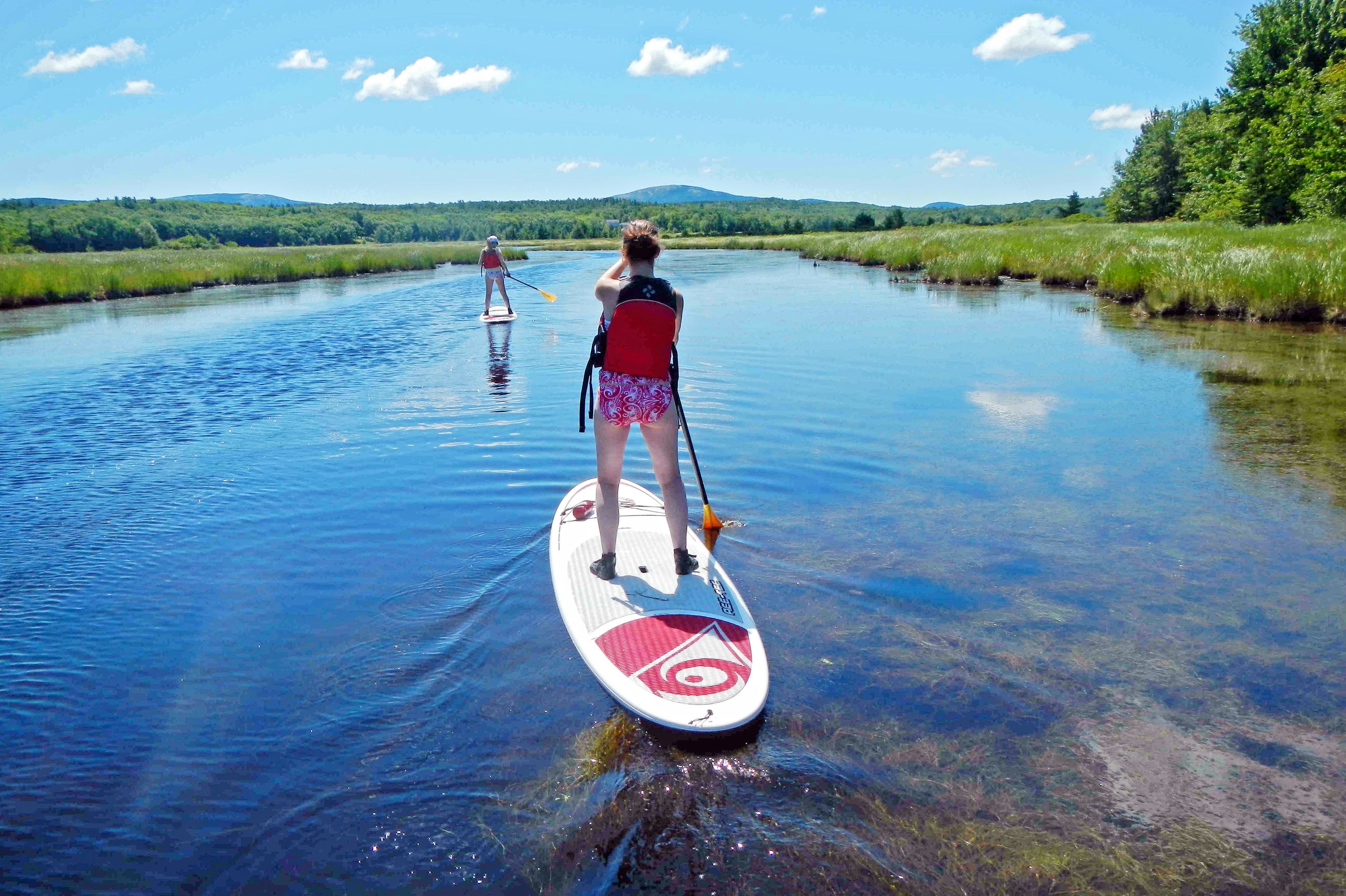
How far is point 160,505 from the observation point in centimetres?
719

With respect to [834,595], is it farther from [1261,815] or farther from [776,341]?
[776,341]

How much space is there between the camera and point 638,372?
480 centimetres

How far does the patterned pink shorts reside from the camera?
4.80 meters

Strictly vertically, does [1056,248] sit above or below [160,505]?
above

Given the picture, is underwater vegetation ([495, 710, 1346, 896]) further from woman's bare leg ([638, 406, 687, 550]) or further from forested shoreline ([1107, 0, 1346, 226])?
forested shoreline ([1107, 0, 1346, 226])

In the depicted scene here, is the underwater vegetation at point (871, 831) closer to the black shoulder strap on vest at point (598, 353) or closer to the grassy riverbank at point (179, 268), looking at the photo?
the black shoulder strap on vest at point (598, 353)

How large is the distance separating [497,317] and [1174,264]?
1604cm

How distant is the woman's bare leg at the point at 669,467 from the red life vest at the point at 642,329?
11.0 inches

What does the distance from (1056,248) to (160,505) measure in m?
27.9

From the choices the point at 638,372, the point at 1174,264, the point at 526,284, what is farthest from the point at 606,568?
the point at 526,284

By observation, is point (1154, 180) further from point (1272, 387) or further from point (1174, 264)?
point (1272, 387)

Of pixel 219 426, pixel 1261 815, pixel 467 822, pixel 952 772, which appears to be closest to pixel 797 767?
pixel 952 772

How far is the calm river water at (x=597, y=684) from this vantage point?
10.5ft

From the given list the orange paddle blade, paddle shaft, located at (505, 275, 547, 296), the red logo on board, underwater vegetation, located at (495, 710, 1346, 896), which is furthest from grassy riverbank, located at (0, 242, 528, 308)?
underwater vegetation, located at (495, 710, 1346, 896)
